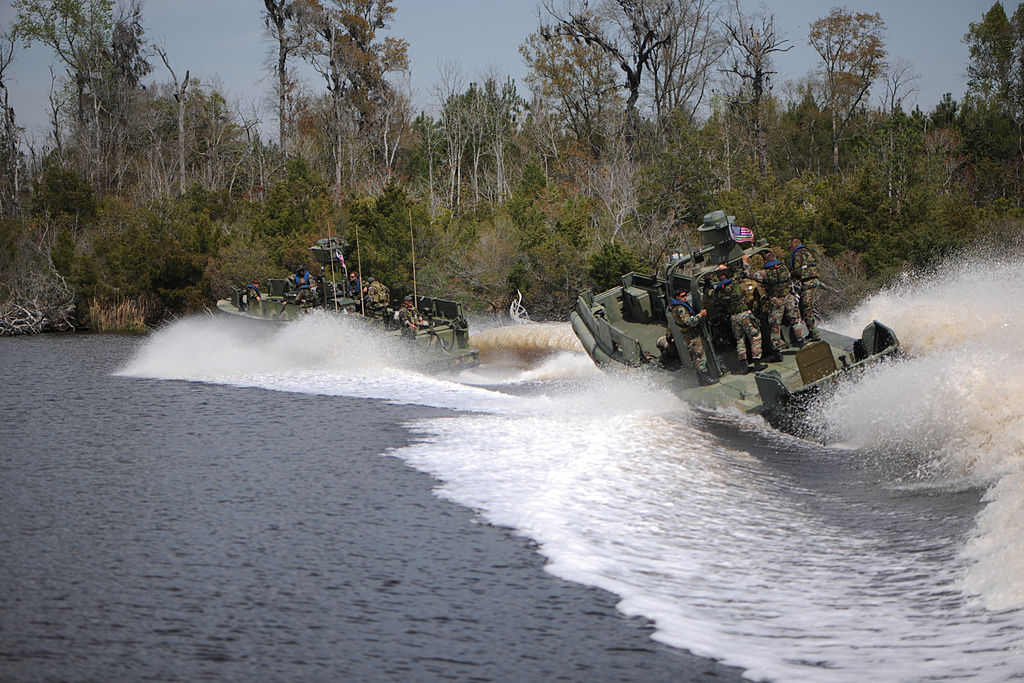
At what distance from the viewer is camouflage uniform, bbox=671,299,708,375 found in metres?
16.2

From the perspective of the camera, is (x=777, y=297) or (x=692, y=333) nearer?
(x=777, y=297)

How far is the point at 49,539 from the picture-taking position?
33.7ft

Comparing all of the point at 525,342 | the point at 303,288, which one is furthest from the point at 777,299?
the point at 525,342

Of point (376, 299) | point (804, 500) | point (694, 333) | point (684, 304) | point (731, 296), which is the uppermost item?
point (376, 299)

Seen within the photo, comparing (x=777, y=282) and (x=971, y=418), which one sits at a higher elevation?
(x=777, y=282)

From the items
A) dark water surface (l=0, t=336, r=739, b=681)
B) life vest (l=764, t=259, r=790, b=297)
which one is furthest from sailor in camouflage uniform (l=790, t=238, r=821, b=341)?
dark water surface (l=0, t=336, r=739, b=681)

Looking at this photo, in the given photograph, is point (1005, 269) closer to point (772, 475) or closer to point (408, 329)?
point (772, 475)

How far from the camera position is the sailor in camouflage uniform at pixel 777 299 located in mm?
15852

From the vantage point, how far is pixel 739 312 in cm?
1586

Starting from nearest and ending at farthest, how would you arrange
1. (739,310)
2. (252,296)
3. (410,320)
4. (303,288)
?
(739,310) < (410,320) < (303,288) < (252,296)

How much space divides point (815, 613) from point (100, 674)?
17.5 ft

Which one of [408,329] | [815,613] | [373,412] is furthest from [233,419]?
[815,613]

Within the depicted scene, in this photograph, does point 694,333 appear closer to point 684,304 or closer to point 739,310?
point 684,304

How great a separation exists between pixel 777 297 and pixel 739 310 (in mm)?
639
